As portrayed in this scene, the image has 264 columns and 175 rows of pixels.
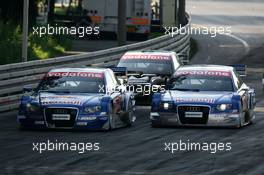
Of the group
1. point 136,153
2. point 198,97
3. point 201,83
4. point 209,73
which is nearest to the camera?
point 136,153

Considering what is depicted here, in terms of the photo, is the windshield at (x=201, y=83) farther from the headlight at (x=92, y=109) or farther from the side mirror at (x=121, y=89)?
the headlight at (x=92, y=109)

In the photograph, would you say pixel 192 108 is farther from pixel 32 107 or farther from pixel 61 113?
pixel 32 107

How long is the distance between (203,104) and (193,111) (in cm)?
25

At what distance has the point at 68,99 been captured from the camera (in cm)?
2189

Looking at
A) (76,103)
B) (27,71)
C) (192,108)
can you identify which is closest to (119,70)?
(27,71)

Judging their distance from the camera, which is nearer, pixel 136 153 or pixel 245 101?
pixel 136 153

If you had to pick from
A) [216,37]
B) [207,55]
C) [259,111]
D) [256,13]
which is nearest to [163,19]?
[216,37]

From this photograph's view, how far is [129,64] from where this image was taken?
30094mm

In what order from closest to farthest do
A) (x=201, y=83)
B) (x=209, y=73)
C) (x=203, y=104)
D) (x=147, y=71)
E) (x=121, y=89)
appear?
(x=203, y=104), (x=121, y=89), (x=201, y=83), (x=209, y=73), (x=147, y=71)

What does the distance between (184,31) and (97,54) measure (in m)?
15.9

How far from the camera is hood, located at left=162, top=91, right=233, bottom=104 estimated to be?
22750 mm

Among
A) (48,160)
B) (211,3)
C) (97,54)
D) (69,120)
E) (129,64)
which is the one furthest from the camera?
(211,3)

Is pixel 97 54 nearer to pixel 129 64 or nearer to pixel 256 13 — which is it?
pixel 129 64

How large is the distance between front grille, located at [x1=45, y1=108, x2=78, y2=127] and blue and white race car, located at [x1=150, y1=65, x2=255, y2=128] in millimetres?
2010
